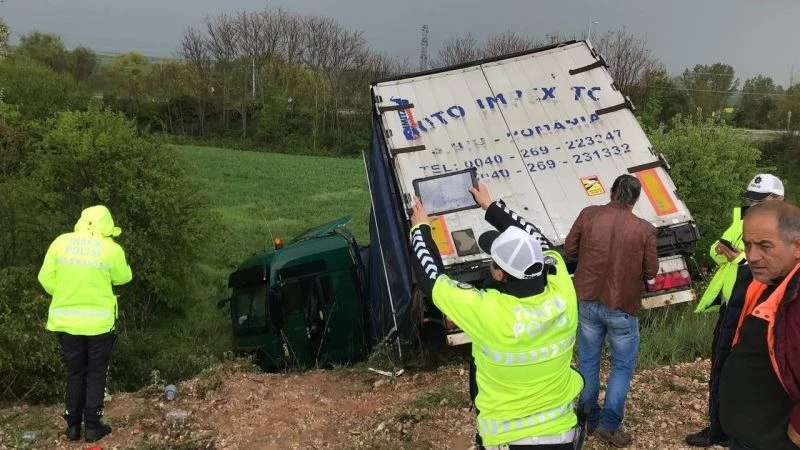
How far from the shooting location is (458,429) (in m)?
4.23

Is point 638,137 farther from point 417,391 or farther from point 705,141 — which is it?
point 705,141

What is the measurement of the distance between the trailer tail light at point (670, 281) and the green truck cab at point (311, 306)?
311 cm

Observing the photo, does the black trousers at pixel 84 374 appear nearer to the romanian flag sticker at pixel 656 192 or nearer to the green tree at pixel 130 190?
the romanian flag sticker at pixel 656 192

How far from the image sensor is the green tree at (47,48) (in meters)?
38.8

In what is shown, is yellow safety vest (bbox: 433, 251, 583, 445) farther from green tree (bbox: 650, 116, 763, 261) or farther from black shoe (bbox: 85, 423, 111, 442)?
green tree (bbox: 650, 116, 763, 261)

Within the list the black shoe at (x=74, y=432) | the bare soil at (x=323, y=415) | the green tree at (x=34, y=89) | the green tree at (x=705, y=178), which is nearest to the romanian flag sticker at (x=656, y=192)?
the bare soil at (x=323, y=415)

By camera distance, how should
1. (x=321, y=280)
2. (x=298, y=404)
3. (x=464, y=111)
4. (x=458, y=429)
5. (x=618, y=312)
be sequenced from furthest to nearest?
1. (x=321, y=280)
2. (x=464, y=111)
3. (x=298, y=404)
4. (x=458, y=429)
5. (x=618, y=312)

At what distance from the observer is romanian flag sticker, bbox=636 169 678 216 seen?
5285 millimetres

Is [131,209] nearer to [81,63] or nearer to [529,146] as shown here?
[529,146]

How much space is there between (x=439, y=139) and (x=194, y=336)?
224 inches

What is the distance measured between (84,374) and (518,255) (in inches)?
146

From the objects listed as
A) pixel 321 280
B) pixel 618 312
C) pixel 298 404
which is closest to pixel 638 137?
pixel 618 312

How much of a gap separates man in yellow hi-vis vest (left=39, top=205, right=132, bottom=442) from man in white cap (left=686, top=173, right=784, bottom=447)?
13.0ft

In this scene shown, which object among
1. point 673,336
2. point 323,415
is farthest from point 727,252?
point 323,415
